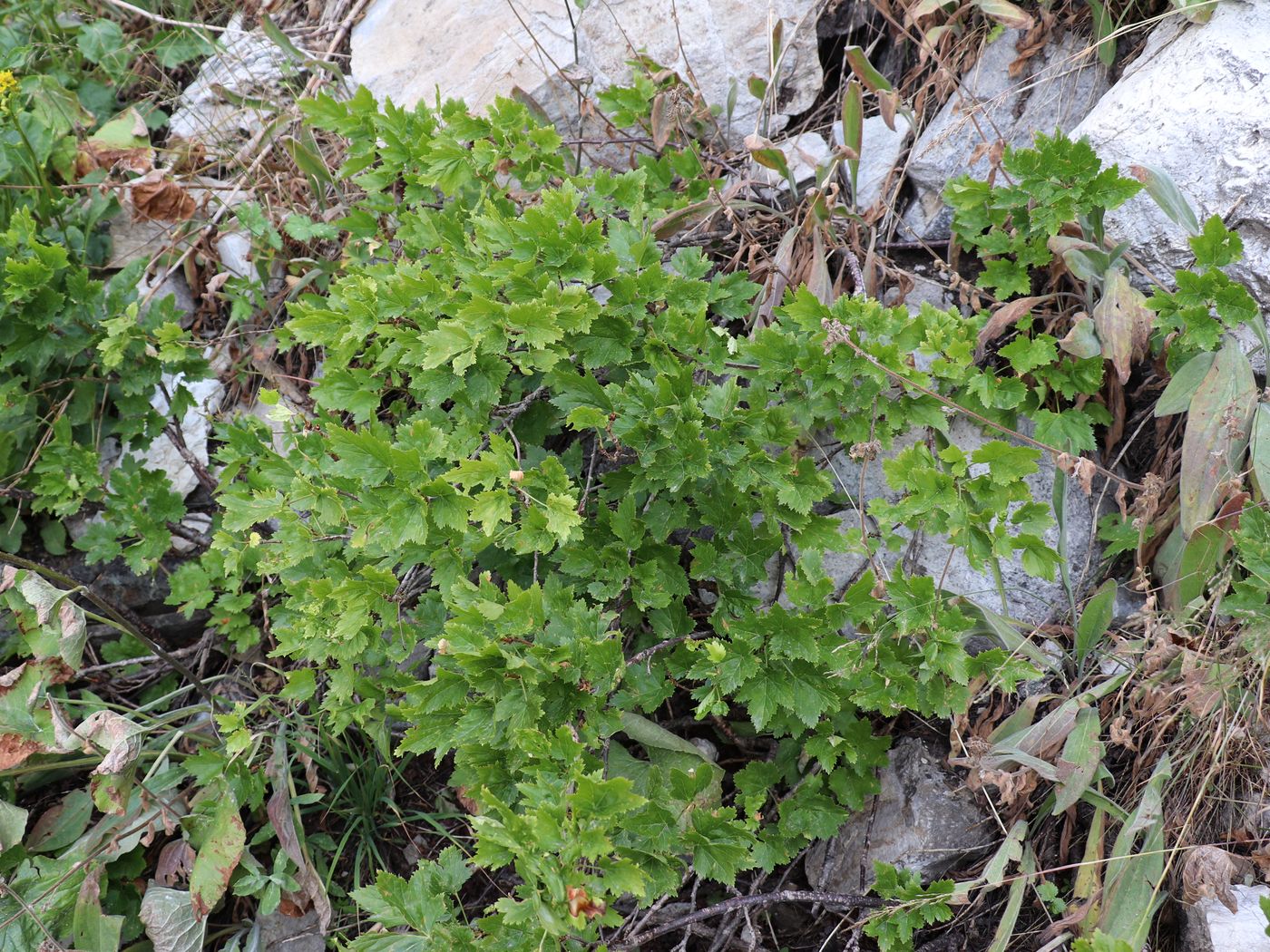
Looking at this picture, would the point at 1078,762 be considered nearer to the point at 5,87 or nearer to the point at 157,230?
the point at 157,230

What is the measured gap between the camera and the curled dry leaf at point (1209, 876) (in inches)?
68.9

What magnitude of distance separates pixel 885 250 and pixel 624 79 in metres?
1.13

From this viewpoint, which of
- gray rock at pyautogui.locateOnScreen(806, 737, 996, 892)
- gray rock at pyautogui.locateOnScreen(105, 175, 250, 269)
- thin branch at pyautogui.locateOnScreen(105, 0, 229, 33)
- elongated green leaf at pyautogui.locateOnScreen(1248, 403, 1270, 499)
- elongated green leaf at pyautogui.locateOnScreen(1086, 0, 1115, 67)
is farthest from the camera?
thin branch at pyautogui.locateOnScreen(105, 0, 229, 33)

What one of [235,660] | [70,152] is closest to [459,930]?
[235,660]

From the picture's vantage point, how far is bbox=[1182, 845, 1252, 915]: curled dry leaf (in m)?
1.75

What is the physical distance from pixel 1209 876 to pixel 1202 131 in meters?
1.70

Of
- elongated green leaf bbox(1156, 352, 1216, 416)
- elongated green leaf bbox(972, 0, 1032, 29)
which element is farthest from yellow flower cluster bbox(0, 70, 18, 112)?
elongated green leaf bbox(1156, 352, 1216, 416)

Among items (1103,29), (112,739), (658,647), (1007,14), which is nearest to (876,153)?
(1007,14)

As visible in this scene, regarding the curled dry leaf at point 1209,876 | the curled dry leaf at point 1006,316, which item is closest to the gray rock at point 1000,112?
the curled dry leaf at point 1006,316

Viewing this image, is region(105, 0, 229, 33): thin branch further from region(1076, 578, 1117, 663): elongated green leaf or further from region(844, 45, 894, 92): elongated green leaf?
region(1076, 578, 1117, 663): elongated green leaf

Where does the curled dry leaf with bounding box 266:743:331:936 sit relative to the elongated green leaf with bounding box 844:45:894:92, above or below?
below

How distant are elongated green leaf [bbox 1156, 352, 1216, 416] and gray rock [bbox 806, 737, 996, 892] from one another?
938mm

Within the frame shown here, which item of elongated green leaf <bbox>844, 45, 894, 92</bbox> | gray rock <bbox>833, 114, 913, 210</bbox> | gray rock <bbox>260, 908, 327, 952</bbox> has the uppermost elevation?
elongated green leaf <bbox>844, 45, 894, 92</bbox>

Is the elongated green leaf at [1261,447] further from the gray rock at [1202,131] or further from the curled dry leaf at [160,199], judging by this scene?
the curled dry leaf at [160,199]
